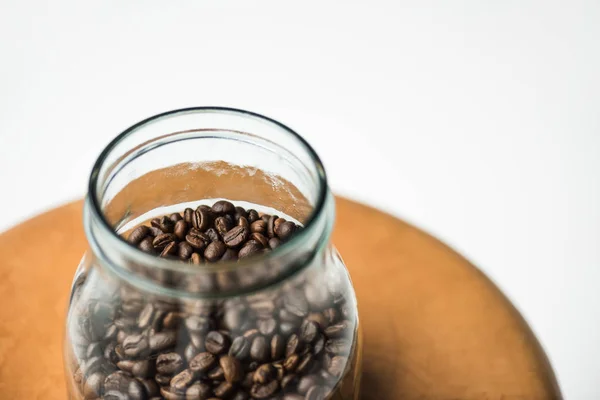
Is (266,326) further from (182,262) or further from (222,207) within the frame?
(222,207)

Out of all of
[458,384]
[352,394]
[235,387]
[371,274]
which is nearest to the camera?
[235,387]

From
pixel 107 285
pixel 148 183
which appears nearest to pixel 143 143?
pixel 148 183

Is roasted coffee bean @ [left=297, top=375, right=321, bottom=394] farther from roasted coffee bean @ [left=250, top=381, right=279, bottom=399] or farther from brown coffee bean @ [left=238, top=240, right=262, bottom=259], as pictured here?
brown coffee bean @ [left=238, top=240, right=262, bottom=259]

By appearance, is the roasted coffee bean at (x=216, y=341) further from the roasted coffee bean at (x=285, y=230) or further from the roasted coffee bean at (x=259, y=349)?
the roasted coffee bean at (x=285, y=230)

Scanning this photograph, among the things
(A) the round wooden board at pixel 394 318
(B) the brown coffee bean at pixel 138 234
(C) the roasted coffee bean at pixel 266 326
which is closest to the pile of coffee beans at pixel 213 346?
(C) the roasted coffee bean at pixel 266 326

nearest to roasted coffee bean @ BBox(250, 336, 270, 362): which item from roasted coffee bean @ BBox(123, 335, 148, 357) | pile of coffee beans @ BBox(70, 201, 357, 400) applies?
pile of coffee beans @ BBox(70, 201, 357, 400)

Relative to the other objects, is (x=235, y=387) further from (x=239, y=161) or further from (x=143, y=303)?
(x=239, y=161)
